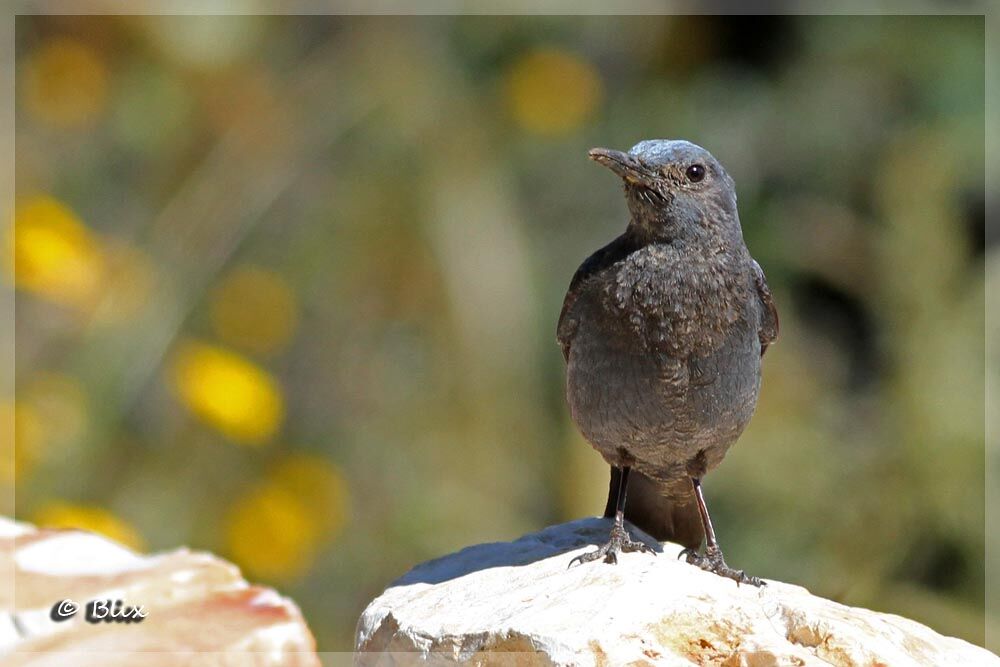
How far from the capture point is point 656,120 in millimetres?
6598

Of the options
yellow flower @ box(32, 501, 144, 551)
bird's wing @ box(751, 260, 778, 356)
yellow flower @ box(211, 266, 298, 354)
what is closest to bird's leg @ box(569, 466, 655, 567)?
bird's wing @ box(751, 260, 778, 356)

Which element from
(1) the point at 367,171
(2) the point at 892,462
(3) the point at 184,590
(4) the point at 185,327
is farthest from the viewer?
(1) the point at 367,171

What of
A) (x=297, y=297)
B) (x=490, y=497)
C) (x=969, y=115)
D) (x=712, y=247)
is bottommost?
(x=490, y=497)

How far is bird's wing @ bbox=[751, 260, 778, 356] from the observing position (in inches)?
151

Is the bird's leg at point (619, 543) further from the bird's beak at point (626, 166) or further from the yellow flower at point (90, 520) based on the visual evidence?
the yellow flower at point (90, 520)

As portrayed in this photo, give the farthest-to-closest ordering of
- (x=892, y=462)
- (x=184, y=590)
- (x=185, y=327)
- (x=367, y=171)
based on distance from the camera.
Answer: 1. (x=367, y=171)
2. (x=185, y=327)
3. (x=892, y=462)
4. (x=184, y=590)

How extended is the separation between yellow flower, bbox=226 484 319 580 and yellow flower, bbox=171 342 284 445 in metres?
0.29

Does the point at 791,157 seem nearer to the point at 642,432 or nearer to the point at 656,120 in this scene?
the point at 656,120

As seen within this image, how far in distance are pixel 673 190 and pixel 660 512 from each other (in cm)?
111

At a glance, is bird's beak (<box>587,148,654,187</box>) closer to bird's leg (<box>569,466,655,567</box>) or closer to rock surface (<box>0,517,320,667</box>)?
bird's leg (<box>569,466,655,567</box>)

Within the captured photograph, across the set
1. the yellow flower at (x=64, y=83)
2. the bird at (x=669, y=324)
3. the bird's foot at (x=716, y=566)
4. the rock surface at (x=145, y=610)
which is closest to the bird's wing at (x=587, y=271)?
the bird at (x=669, y=324)

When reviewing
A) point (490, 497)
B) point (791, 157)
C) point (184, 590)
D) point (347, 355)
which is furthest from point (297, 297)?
point (184, 590)

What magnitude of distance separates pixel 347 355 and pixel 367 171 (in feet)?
3.13

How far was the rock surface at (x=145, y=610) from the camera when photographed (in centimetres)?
334
